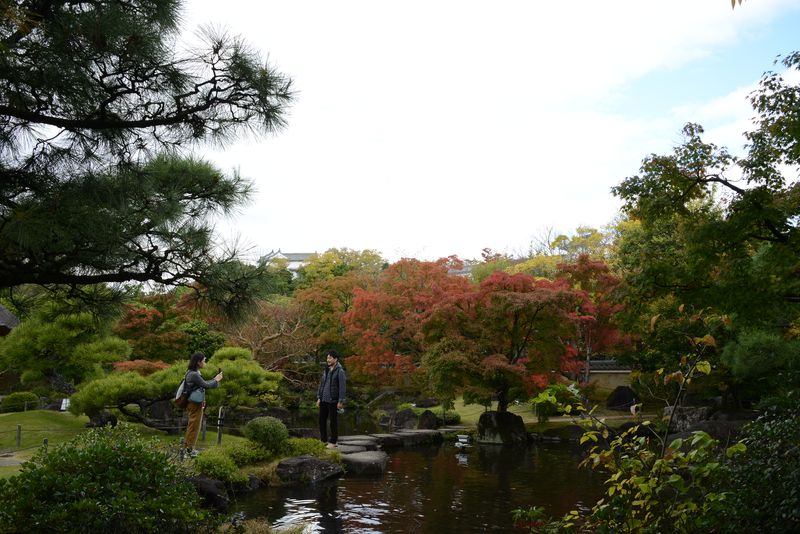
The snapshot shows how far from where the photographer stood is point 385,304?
65.9 ft

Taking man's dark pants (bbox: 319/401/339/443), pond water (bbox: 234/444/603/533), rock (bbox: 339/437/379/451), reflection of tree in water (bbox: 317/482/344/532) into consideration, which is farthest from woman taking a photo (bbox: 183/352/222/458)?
rock (bbox: 339/437/379/451)

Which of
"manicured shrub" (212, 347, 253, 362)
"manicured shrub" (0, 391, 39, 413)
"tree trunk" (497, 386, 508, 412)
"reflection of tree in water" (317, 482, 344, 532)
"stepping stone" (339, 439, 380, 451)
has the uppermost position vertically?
"manicured shrub" (212, 347, 253, 362)

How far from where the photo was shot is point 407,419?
18.7 m

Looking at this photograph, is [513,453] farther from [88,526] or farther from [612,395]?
[88,526]

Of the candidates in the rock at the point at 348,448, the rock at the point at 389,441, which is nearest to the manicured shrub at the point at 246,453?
the rock at the point at 348,448

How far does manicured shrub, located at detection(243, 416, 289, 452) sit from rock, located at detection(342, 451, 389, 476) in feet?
3.80

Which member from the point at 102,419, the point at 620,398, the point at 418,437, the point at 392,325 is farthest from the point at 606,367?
the point at 102,419

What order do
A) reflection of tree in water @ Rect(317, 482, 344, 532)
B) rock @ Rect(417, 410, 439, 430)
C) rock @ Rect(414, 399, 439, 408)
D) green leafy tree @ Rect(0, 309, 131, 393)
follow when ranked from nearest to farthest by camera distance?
reflection of tree in water @ Rect(317, 482, 344, 532), green leafy tree @ Rect(0, 309, 131, 393), rock @ Rect(417, 410, 439, 430), rock @ Rect(414, 399, 439, 408)

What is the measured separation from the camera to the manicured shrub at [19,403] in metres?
15.1

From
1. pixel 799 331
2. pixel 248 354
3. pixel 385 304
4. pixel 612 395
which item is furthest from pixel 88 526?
pixel 612 395

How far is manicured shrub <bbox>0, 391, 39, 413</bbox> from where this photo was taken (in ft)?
49.7

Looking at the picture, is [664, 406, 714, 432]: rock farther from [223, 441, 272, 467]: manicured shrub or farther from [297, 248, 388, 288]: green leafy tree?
[297, 248, 388, 288]: green leafy tree

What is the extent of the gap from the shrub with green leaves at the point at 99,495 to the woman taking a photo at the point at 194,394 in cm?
323

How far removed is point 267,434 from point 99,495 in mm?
5908
